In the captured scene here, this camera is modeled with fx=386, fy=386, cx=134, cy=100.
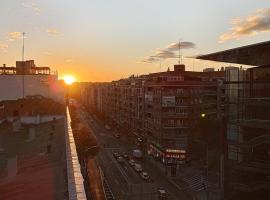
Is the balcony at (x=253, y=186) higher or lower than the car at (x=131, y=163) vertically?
higher

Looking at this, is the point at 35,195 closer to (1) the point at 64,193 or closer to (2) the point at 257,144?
(1) the point at 64,193

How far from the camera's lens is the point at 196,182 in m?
49.8

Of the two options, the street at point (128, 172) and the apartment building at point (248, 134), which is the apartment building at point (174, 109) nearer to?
the street at point (128, 172)

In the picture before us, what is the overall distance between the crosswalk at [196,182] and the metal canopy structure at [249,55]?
53.2 feet

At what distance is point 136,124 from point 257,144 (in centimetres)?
4973

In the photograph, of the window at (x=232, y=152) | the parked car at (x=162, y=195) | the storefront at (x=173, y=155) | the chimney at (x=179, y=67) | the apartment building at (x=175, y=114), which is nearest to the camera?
the window at (x=232, y=152)

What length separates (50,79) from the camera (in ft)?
145

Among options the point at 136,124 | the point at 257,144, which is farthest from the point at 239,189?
the point at 136,124

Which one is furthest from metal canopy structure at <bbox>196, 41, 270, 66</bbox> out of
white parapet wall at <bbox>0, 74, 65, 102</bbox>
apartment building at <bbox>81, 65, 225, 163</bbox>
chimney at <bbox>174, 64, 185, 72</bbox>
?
chimney at <bbox>174, 64, 185, 72</bbox>

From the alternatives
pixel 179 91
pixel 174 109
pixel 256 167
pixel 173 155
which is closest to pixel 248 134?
pixel 256 167

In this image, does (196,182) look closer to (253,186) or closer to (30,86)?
(253,186)

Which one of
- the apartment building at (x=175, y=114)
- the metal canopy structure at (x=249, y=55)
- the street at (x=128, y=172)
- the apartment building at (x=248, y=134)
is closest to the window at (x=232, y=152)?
the apartment building at (x=248, y=134)

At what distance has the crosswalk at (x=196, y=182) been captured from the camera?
155ft

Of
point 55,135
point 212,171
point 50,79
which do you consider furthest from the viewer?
point 212,171
